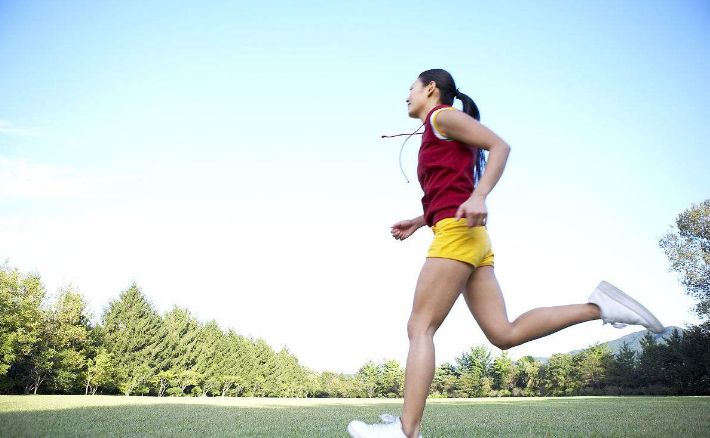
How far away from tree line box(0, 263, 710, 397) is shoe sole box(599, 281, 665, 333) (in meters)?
33.5

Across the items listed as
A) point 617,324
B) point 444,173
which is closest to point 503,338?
point 617,324

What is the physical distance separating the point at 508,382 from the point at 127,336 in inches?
1476

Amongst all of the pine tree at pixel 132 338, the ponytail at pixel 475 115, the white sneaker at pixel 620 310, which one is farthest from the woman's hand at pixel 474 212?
the pine tree at pixel 132 338

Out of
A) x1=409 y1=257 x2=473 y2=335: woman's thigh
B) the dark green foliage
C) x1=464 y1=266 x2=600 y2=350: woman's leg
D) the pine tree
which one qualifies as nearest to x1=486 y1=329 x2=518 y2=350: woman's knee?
x1=464 y1=266 x2=600 y2=350: woman's leg

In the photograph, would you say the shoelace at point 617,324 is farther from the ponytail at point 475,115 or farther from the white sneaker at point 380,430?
the white sneaker at point 380,430

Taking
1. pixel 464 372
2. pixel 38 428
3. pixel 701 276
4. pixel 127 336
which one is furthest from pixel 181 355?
pixel 38 428

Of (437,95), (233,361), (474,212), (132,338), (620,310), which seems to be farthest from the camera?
(233,361)

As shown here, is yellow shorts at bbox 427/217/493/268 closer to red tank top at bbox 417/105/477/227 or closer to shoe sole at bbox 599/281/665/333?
red tank top at bbox 417/105/477/227

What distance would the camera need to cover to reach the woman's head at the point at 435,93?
2.95 metres

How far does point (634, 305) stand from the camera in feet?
9.48

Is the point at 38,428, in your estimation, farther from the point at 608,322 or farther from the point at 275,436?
the point at 608,322

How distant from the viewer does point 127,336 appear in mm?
44250

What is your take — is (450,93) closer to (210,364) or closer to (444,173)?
(444,173)

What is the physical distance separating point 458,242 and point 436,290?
26 cm
